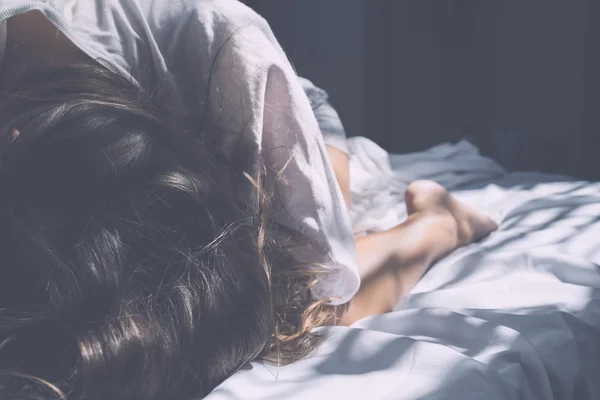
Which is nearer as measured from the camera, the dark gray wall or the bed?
the bed


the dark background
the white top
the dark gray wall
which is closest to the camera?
the white top

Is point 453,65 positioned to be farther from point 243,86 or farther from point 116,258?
point 116,258

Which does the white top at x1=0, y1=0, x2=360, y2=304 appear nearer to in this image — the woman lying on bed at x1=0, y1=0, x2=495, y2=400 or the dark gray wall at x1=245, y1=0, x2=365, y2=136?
the woman lying on bed at x1=0, y1=0, x2=495, y2=400

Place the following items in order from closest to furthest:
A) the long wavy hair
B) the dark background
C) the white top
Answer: the long wavy hair < the white top < the dark background

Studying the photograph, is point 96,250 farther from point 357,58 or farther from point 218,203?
point 357,58

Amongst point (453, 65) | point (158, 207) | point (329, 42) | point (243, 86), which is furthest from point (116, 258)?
point (453, 65)

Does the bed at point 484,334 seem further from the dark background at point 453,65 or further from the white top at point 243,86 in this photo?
the dark background at point 453,65

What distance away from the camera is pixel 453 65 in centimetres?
310

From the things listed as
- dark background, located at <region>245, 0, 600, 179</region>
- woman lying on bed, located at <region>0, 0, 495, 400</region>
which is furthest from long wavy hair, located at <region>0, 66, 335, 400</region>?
dark background, located at <region>245, 0, 600, 179</region>

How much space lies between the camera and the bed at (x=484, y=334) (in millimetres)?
607

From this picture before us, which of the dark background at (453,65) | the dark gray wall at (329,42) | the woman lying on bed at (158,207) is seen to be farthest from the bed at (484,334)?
the dark gray wall at (329,42)

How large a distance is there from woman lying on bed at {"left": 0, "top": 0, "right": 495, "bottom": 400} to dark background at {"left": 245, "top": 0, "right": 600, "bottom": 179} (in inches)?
86.7

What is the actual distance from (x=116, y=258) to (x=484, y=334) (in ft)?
1.50

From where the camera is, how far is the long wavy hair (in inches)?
21.8
